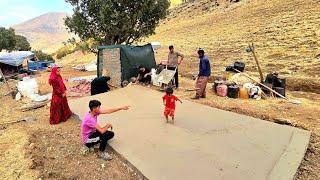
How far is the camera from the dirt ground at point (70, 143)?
21.0 ft

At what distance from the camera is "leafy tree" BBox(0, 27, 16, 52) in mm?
51812

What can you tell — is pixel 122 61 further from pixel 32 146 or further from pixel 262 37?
pixel 262 37

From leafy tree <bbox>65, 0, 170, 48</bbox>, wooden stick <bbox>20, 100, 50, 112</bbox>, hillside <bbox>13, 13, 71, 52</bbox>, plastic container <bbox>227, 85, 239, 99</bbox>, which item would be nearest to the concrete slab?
plastic container <bbox>227, 85, 239, 99</bbox>

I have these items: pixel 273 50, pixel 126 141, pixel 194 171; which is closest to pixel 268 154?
pixel 194 171

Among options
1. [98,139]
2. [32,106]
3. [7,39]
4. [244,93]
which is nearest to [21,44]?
[7,39]

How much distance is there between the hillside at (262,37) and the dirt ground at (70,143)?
165 inches

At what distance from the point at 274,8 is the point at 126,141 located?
27.7 meters

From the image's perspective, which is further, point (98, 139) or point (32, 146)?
point (32, 146)

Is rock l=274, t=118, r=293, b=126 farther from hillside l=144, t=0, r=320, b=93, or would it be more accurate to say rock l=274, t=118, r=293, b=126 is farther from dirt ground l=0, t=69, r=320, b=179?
hillside l=144, t=0, r=320, b=93

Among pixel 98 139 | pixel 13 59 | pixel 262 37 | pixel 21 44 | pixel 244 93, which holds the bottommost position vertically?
pixel 98 139

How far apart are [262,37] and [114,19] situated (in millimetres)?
10707

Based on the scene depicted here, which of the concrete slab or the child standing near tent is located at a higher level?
the child standing near tent

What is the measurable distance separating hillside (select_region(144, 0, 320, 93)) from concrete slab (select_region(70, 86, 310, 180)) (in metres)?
6.88

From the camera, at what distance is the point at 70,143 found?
806 cm
